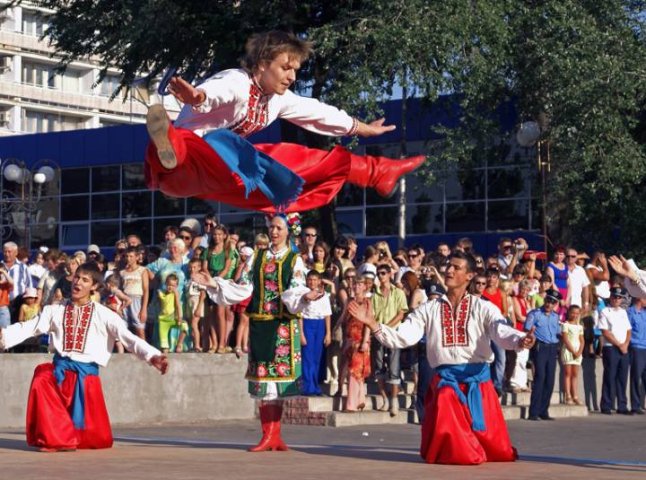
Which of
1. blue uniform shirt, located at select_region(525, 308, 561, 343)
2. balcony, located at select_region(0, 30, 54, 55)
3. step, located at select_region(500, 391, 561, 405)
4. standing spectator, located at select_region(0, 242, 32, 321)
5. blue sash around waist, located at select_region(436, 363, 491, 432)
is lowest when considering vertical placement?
step, located at select_region(500, 391, 561, 405)

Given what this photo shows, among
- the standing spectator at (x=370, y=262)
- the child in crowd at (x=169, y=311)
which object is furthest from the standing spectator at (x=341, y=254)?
the child in crowd at (x=169, y=311)

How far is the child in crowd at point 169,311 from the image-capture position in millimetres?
16484

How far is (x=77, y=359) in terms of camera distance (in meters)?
11.9

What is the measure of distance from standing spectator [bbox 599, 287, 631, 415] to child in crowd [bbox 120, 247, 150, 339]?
636 cm

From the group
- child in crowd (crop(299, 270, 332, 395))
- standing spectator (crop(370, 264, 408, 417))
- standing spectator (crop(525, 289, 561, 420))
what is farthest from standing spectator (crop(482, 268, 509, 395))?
child in crowd (crop(299, 270, 332, 395))

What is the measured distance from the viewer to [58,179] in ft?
133

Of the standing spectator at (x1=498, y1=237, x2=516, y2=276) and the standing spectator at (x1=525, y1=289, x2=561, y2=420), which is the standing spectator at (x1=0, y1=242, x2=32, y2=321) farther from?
the standing spectator at (x1=525, y1=289, x2=561, y2=420)

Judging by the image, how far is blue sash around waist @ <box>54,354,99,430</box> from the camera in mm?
11734

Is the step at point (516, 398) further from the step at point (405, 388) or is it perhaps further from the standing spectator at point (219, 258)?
the standing spectator at point (219, 258)

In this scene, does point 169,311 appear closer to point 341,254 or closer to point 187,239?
point 187,239

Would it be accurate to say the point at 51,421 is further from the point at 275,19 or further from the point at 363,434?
the point at 275,19

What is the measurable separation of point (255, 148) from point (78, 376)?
3357 mm

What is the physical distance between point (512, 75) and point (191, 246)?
978cm

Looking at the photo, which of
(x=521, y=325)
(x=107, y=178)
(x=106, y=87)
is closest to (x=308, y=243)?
(x=521, y=325)
